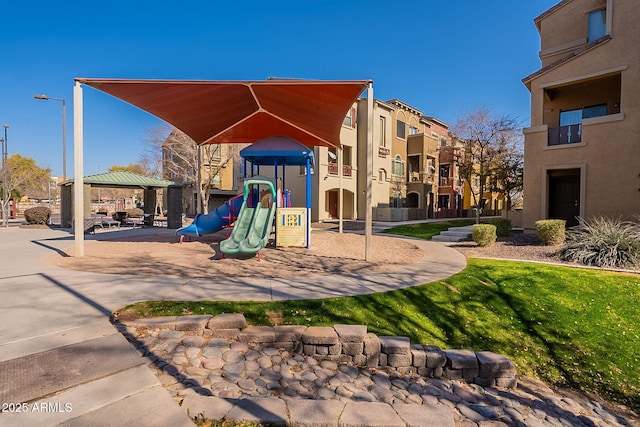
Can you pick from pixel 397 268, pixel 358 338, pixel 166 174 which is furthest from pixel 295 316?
pixel 166 174

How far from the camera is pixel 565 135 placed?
1416 centimetres

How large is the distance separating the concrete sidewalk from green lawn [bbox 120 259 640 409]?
476mm

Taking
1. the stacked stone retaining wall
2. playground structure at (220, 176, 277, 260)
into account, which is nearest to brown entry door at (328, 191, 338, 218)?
playground structure at (220, 176, 277, 260)

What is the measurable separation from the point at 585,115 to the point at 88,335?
21.4m

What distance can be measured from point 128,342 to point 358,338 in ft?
9.29

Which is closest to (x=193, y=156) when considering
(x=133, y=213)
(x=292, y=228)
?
(x=133, y=213)

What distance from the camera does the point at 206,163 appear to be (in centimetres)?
2959

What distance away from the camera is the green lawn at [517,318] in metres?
4.76

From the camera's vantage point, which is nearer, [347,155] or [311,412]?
[311,412]

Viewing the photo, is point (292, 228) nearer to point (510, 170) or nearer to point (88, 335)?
point (88, 335)

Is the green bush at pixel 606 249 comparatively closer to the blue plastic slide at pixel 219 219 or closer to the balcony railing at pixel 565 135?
the balcony railing at pixel 565 135

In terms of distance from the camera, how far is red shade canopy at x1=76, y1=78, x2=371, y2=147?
828 centimetres

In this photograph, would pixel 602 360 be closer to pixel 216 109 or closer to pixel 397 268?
pixel 397 268

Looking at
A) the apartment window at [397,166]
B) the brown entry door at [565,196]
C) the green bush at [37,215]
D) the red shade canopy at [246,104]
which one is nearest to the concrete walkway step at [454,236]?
the brown entry door at [565,196]
